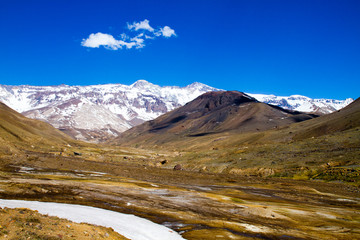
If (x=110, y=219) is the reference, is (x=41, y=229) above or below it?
above

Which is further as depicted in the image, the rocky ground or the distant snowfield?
the distant snowfield

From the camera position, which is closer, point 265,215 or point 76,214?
point 76,214

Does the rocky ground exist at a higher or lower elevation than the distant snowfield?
higher

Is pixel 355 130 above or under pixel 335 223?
above

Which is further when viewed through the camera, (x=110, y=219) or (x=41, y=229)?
(x=110, y=219)

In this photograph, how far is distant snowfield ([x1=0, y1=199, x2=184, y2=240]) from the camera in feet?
82.6

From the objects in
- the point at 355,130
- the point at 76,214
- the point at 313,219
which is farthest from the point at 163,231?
the point at 355,130

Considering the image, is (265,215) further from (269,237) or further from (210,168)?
(210,168)

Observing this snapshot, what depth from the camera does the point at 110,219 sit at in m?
28.5

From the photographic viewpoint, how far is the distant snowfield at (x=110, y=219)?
2518 centimetres

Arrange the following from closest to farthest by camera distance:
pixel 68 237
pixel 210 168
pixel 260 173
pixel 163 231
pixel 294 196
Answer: pixel 68 237 → pixel 163 231 → pixel 294 196 → pixel 260 173 → pixel 210 168

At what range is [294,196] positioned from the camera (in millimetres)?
60875

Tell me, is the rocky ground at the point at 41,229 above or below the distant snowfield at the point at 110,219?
above

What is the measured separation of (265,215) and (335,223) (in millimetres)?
8105
